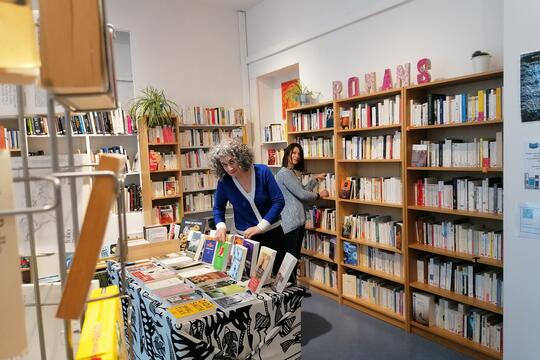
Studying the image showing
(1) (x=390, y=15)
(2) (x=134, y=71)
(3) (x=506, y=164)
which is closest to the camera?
(3) (x=506, y=164)

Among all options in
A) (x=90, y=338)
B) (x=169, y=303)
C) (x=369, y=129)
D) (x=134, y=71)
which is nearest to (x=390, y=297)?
(x=369, y=129)

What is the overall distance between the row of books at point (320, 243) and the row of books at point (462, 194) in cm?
132

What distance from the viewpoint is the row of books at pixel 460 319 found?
304 centimetres

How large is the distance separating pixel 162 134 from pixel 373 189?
2.91m

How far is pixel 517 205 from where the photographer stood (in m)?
2.40

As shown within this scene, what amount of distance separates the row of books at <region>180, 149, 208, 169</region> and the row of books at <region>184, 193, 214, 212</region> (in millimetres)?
427

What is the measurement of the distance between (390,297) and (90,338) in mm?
3534

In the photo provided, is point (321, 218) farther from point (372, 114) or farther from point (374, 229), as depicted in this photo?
point (372, 114)

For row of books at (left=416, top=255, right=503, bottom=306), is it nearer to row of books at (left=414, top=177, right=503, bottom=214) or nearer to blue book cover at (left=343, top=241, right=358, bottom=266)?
row of books at (left=414, top=177, right=503, bottom=214)

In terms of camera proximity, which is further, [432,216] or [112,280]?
[432,216]

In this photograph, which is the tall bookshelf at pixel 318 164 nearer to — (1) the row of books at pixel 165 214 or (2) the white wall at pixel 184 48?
(2) the white wall at pixel 184 48

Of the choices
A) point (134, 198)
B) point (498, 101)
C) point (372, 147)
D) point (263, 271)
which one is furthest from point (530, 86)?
point (134, 198)

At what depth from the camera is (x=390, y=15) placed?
157 inches

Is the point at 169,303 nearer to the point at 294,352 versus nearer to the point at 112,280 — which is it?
the point at 294,352
